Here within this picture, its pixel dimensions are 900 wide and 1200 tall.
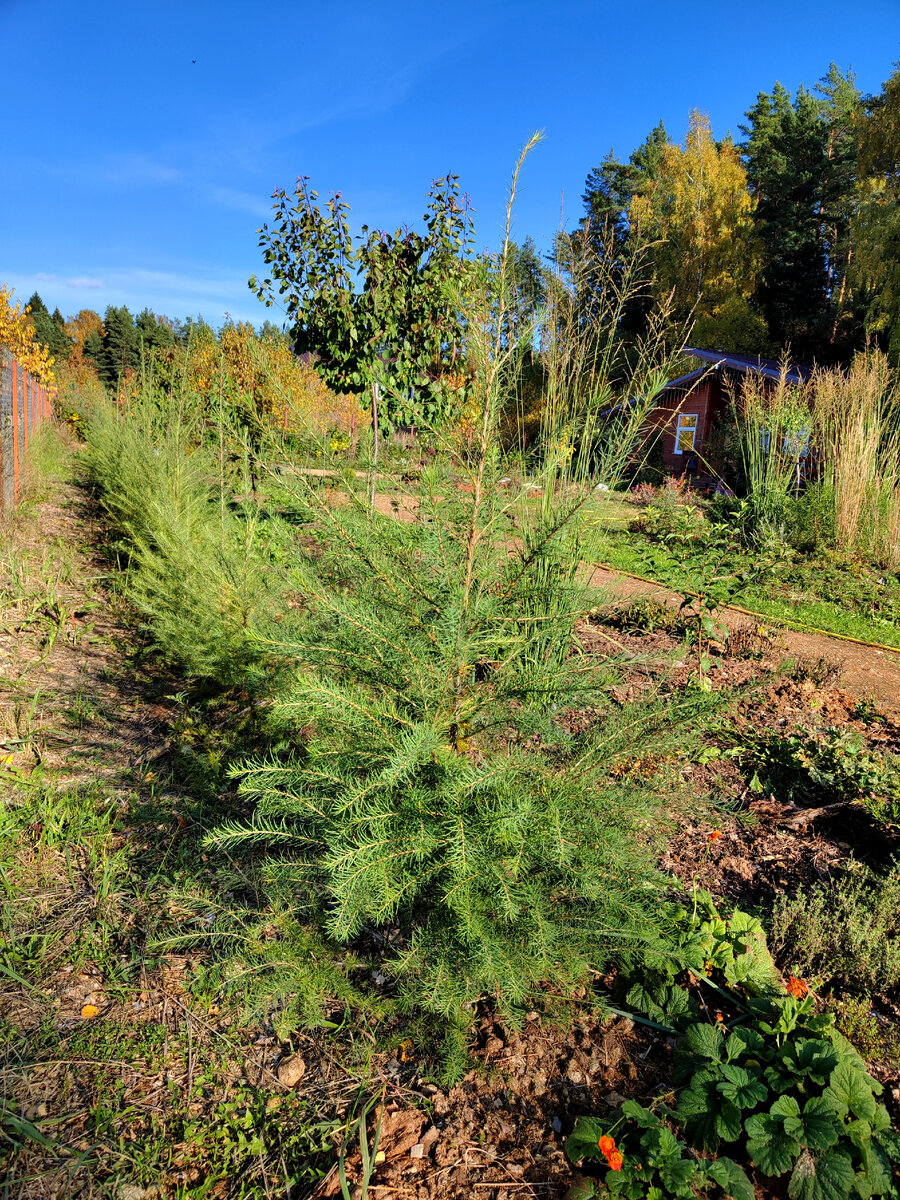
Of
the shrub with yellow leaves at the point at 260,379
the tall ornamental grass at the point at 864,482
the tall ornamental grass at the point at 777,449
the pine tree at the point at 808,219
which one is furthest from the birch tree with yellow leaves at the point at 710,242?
the shrub with yellow leaves at the point at 260,379

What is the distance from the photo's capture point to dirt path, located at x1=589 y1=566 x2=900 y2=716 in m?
3.94

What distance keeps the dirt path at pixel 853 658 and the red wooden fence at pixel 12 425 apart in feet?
17.0

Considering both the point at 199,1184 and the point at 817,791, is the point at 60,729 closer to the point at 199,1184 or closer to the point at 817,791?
the point at 199,1184

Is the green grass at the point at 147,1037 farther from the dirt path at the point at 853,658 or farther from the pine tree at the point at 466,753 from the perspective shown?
the dirt path at the point at 853,658

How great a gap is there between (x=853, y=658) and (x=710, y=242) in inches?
1019

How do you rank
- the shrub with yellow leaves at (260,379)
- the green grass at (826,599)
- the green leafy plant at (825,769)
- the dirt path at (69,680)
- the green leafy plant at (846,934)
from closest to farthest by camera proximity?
1. the green leafy plant at (846,934)
2. the green leafy plant at (825,769)
3. the dirt path at (69,680)
4. the shrub with yellow leaves at (260,379)
5. the green grass at (826,599)

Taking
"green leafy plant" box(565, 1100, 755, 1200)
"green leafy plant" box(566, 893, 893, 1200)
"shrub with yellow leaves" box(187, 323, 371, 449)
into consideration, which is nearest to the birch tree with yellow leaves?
"shrub with yellow leaves" box(187, 323, 371, 449)

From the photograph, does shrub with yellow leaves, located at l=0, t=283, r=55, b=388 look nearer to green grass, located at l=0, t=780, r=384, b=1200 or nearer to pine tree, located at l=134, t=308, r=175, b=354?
green grass, located at l=0, t=780, r=384, b=1200

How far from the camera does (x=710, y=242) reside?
25.0 metres

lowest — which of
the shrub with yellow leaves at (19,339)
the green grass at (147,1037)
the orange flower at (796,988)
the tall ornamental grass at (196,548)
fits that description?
the green grass at (147,1037)

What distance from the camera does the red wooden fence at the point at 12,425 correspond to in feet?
18.8

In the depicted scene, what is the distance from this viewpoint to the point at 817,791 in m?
2.82

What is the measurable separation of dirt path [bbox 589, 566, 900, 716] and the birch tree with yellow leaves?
23178 mm

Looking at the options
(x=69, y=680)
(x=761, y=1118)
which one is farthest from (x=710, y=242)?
(x=761, y=1118)
